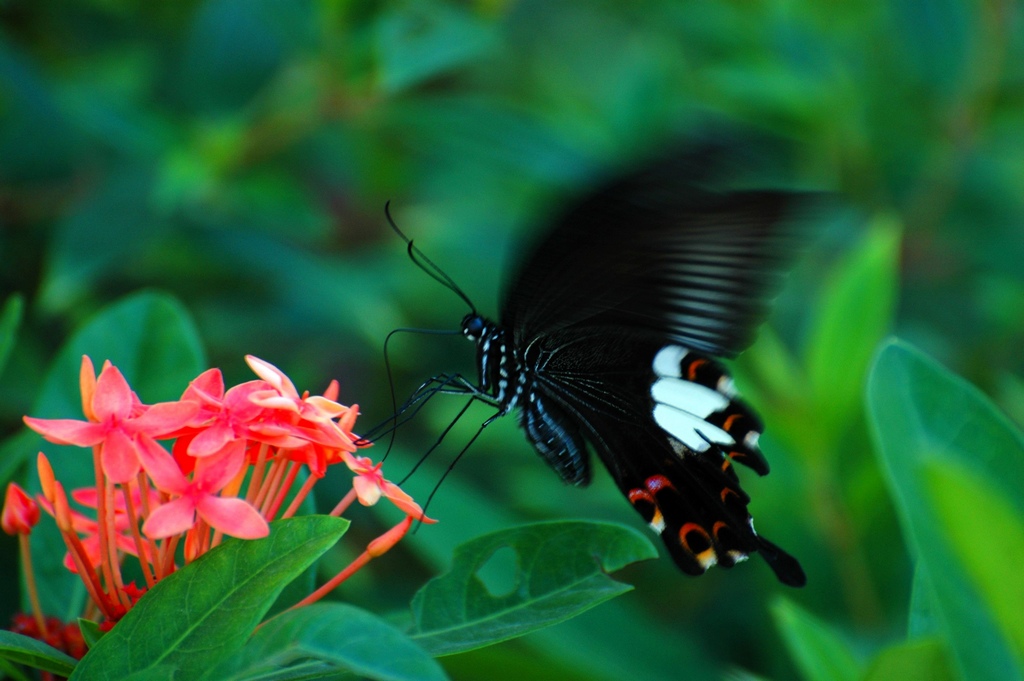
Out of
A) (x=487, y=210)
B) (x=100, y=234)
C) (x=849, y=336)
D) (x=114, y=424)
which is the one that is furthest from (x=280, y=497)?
(x=487, y=210)

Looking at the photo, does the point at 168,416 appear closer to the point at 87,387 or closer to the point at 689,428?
the point at 87,387

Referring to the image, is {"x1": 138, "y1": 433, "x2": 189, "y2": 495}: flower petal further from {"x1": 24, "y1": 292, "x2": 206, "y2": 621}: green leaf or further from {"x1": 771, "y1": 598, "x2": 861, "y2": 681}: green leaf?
{"x1": 771, "y1": 598, "x2": 861, "y2": 681}: green leaf

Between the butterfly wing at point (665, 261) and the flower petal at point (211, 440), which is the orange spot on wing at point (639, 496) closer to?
the butterfly wing at point (665, 261)

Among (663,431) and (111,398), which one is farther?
(663,431)

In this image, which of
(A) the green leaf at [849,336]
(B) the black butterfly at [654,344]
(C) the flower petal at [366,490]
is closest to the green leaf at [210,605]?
(C) the flower petal at [366,490]

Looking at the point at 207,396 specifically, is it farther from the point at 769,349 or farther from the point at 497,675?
the point at 769,349

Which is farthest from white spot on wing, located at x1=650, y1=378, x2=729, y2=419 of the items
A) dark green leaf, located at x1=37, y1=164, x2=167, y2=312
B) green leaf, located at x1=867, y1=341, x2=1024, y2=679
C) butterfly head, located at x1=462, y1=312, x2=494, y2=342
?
dark green leaf, located at x1=37, y1=164, x2=167, y2=312
